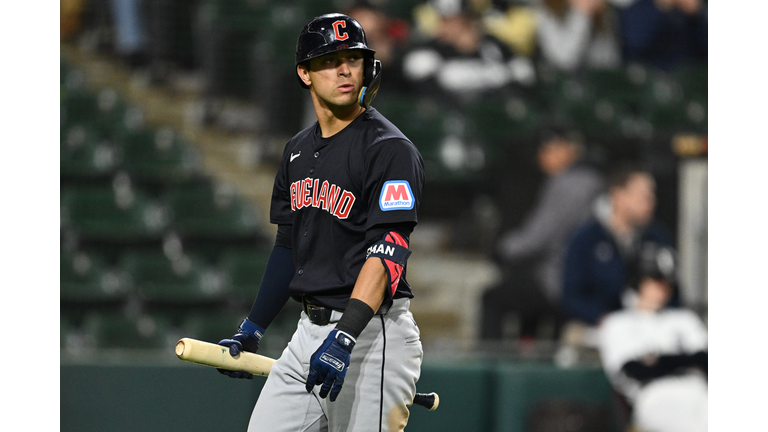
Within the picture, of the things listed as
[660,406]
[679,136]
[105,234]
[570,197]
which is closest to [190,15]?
[105,234]

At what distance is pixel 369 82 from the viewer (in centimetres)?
240

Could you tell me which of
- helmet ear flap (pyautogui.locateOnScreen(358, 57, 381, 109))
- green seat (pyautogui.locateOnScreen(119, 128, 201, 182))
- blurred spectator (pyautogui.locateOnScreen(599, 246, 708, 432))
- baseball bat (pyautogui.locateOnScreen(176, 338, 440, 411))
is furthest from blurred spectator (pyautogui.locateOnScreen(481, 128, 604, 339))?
helmet ear flap (pyautogui.locateOnScreen(358, 57, 381, 109))

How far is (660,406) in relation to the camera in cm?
439

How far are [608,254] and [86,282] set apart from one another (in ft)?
10.1

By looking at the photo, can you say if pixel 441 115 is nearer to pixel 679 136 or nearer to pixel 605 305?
pixel 679 136

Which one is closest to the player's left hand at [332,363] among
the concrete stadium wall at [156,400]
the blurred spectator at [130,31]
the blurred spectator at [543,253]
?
the concrete stadium wall at [156,400]

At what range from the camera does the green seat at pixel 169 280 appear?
5559mm

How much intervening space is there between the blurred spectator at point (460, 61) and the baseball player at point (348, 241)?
4.43 m

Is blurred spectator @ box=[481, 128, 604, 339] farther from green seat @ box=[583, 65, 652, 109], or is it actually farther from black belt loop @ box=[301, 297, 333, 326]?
black belt loop @ box=[301, 297, 333, 326]

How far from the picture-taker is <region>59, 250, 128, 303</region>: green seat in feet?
17.9

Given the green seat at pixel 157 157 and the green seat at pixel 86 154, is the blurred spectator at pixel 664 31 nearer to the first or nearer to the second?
the green seat at pixel 157 157

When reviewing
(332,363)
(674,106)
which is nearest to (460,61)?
(674,106)

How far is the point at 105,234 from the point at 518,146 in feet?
8.83

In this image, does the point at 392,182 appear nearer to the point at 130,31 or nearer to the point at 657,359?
the point at 657,359
